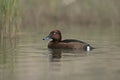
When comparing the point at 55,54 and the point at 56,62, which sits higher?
the point at 55,54

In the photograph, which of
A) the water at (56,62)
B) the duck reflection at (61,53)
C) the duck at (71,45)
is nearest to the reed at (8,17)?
the water at (56,62)

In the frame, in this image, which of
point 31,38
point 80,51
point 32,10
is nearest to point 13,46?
point 80,51

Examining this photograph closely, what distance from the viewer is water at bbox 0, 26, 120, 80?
10.6 meters

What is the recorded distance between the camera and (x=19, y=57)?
13.7 m

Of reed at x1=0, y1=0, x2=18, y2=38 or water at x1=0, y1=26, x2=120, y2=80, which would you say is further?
reed at x1=0, y1=0, x2=18, y2=38

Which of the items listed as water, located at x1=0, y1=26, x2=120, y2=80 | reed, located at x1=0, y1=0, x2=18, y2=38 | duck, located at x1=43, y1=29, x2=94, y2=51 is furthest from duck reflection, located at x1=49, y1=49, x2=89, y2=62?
reed, located at x1=0, y1=0, x2=18, y2=38

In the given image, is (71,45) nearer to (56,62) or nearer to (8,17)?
(8,17)

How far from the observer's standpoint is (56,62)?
41.8ft

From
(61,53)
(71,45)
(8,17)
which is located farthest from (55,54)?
(8,17)

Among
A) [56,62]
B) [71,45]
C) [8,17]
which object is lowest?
[56,62]

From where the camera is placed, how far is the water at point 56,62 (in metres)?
10.6

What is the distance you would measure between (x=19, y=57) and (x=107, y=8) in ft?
39.1

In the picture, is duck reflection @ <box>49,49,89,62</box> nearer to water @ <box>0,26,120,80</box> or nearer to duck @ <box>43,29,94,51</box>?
water @ <box>0,26,120,80</box>

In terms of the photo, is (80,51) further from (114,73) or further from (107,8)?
(107,8)
